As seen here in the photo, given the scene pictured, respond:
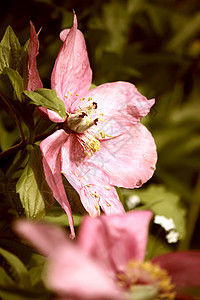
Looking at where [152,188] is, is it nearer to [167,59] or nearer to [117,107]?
[117,107]

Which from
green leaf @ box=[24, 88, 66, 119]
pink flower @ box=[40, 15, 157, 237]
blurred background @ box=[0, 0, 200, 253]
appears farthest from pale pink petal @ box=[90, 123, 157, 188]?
blurred background @ box=[0, 0, 200, 253]

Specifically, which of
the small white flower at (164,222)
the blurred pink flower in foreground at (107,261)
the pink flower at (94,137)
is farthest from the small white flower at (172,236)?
the blurred pink flower in foreground at (107,261)

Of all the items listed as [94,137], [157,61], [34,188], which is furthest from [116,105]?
[157,61]

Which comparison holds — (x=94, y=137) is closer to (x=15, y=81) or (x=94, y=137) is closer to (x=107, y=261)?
(x=15, y=81)

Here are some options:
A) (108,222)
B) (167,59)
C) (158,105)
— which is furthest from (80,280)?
(158,105)

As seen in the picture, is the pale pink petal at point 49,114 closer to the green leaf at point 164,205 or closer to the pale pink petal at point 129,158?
the pale pink petal at point 129,158

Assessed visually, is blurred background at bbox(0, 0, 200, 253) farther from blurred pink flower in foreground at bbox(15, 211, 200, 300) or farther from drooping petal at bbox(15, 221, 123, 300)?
drooping petal at bbox(15, 221, 123, 300)
